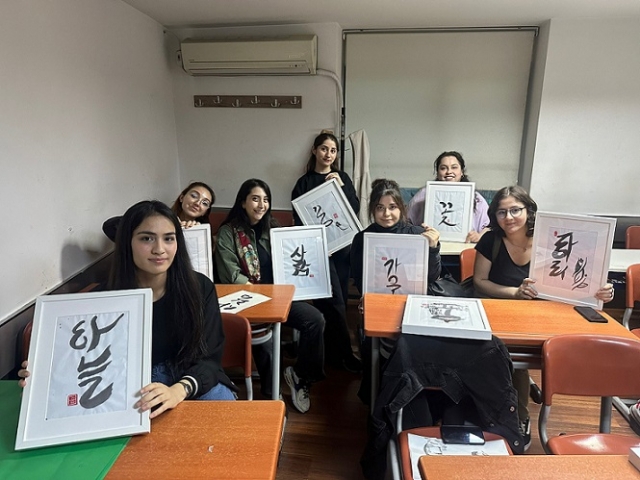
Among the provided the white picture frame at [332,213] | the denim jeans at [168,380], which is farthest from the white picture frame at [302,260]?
the denim jeans at [168,380]

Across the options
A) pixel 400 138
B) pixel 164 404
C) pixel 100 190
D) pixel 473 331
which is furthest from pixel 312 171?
pixel 164 404

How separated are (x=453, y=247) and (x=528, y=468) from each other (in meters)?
2.16

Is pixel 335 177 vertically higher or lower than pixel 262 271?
higher

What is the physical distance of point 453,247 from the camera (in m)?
3.17

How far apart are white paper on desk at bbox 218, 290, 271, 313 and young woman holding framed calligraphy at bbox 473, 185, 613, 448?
121 cm

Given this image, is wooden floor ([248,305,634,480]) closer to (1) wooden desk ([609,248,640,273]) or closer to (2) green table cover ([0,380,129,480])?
(1) wooden desk ([609,248,640,273])

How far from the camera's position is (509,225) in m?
2.29

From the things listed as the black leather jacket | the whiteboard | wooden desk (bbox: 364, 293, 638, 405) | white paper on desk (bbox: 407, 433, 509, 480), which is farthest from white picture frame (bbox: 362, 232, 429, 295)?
the whiteboard

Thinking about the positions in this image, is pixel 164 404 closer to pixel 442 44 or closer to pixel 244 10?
pixel 244 10

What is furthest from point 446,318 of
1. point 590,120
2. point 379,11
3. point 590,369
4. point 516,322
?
point 590,120

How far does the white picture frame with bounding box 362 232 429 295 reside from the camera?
7.34ft

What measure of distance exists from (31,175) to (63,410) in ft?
5.15

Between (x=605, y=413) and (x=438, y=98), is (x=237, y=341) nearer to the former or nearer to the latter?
(x=605, y=413)

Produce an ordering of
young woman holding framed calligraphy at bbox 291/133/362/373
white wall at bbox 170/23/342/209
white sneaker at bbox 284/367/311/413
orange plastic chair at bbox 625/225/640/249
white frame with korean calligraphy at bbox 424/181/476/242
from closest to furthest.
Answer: white sneaker at bbox 284/367/311/413
young woman holding framed calligraphy at bbox 291/133/362/373
white frame with korean calligraphy at bbox 424/181/476/242
orange plastic chair at bbox 625/225/640/249
white wall at bbox 170/23/342/209
